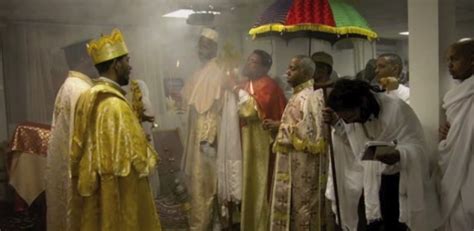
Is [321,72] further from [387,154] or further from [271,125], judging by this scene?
[387,154]

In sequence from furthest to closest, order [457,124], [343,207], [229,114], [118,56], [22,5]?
[229,114]
[22,5]
[343,207]
[118,56]
[457,124]

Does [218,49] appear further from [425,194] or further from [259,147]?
[425,194]

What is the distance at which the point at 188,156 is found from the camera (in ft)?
9.35

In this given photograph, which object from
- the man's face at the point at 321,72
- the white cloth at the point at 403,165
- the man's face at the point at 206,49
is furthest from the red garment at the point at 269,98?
the white cloth at the point at 403,165

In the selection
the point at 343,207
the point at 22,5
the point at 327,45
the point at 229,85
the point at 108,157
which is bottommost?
the point at 343,207

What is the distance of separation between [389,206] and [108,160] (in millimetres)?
1108

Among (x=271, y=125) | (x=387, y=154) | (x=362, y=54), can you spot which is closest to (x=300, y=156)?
(x=271, y=125)

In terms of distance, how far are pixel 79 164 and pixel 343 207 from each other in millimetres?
1131

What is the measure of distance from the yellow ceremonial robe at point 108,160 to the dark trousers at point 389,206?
932 mm

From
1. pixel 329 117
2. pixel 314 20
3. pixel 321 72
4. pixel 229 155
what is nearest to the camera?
pixel 329 117

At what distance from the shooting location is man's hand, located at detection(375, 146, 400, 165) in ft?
5.73

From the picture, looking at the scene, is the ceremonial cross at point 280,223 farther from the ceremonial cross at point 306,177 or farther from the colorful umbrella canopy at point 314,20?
the colorful umbrella canopy at point 314,20

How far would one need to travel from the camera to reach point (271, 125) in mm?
2535

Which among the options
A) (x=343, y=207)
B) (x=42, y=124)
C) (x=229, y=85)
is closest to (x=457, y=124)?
(x=343, y=207)
